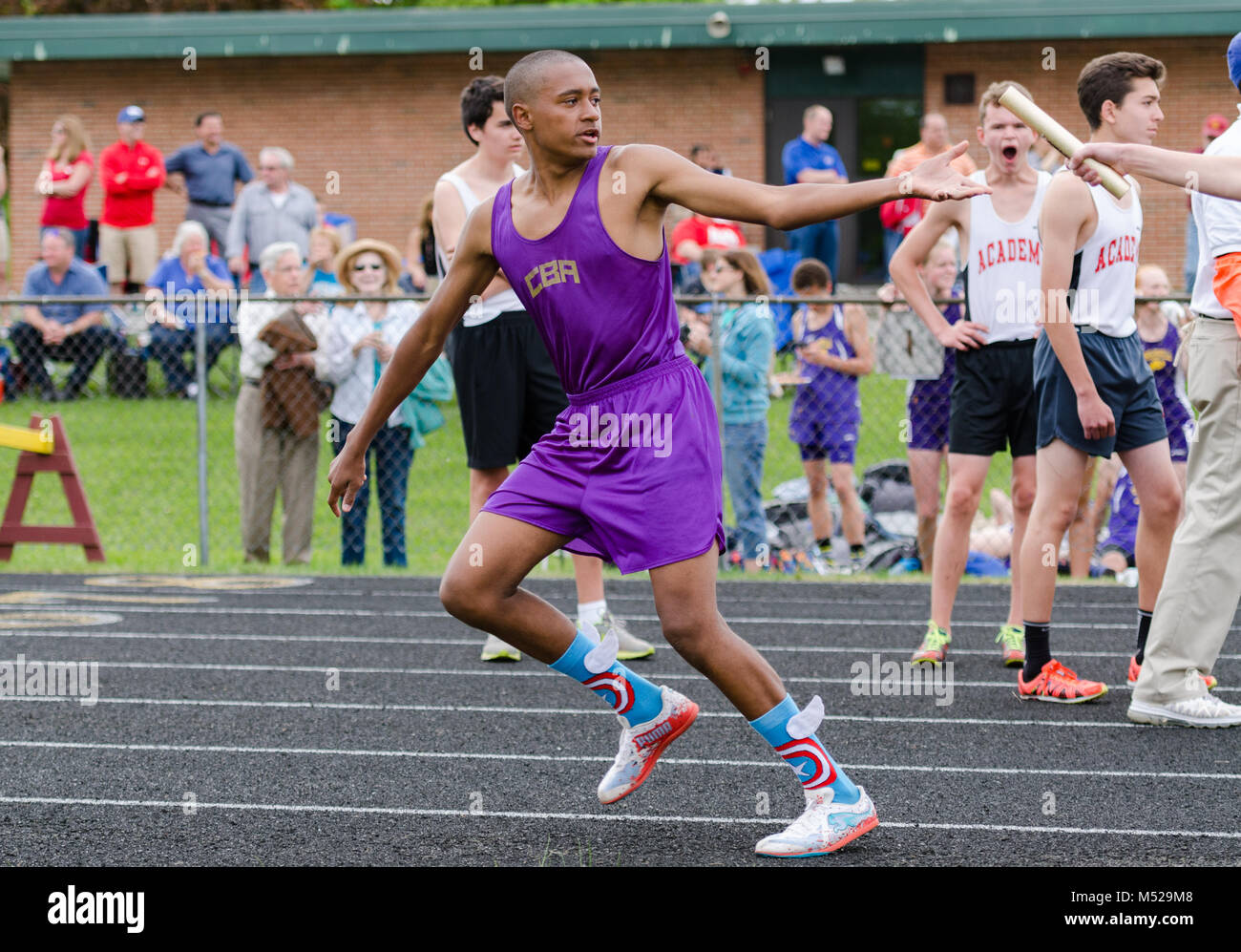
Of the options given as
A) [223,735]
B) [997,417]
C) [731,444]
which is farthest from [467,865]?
[731,444]

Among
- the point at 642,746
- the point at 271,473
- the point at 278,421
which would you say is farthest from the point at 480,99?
the point at 271,473

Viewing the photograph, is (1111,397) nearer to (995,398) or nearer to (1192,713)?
(995,398)

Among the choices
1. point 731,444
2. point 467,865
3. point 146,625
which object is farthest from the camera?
point 731,444

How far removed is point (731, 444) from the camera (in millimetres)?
10461

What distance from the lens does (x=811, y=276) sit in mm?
11398

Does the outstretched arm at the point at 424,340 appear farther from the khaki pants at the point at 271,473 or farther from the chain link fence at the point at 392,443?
the khaki pants at the point at 271,473

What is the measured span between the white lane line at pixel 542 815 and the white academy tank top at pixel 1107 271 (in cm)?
234

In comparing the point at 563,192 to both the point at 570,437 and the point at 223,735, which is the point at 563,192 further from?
the point at 223,735

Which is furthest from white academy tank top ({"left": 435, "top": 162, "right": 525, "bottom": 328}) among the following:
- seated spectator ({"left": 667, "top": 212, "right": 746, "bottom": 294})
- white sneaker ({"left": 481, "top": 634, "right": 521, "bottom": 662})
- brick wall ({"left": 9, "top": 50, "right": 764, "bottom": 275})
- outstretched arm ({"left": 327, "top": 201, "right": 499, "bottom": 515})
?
brick wall ({"left": 9, "top": 50, "right": 764, "bottom": 275})

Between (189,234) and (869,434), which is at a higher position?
(189,234)

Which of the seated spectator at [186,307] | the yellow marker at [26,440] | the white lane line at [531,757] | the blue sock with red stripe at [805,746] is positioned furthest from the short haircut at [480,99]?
the yellow marker at [26,440]

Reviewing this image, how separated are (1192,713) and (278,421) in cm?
664

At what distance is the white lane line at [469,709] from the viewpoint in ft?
20.0
